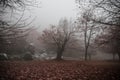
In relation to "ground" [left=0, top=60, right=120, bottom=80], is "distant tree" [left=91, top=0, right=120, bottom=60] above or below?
above

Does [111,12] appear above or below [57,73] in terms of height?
above

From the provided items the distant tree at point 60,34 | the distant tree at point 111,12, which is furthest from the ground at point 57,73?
the distant tree at point 60,34

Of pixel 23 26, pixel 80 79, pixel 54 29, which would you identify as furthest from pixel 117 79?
pixel 54 29

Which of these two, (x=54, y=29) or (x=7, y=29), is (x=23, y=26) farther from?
(x=54, y=29)

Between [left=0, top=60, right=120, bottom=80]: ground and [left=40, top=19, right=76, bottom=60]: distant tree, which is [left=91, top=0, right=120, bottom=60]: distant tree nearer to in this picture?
[left=0, top=60, right=120, bottom=80]: ground

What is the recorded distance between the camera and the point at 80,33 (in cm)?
2720

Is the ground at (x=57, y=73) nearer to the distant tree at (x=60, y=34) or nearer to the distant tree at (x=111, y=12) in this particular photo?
the distant tree at (x=111, y=12)

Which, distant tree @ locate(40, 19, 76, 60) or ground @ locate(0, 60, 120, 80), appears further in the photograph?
distant tree @ locate(40, 19, 76, 60)

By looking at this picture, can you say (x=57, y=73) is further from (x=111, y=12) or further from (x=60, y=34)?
(x=60, y=34)

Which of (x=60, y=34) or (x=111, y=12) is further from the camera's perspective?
(x=60, y=34)

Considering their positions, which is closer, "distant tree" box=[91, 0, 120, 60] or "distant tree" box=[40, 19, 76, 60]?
"distant tree" box=[91, 0, 120, 60]

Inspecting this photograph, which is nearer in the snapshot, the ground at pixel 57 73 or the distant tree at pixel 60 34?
the ground at pixel 57 73

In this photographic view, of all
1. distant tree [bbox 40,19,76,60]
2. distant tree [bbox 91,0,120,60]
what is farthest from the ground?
distant tree [bbox 40,19,76,60]

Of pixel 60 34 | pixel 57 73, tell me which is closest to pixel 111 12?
pixel 57 73
